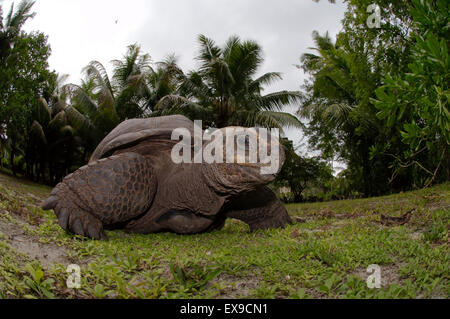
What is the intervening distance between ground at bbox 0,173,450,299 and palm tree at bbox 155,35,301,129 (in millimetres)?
12549

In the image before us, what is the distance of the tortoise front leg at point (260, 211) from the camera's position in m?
3.39

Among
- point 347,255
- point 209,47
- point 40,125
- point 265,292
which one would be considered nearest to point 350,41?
point 347,255

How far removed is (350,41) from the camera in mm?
6098

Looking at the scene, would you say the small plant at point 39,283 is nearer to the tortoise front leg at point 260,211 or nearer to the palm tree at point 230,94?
the tortoise front leg at point 260,211

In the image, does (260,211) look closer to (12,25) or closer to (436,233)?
(436,233)

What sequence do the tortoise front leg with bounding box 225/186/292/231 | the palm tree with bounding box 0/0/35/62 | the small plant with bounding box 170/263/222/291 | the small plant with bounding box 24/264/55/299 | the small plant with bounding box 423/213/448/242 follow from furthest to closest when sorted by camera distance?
the palm tree with bounding box 0/0/35/62
the tortoise front leg with bounding box 225/186/292/231
the small plant with bounding box 423/213/448/242
the small plant with bounding box 170/263/222/291
the small plant with bounding box 24/264/55/299

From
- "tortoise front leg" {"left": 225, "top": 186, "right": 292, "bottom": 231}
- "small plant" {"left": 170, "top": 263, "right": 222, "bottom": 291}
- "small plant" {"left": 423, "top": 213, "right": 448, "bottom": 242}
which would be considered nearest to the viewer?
"small plant" {"left": 170, "top": 263, "right": 222, "bottom": 291}

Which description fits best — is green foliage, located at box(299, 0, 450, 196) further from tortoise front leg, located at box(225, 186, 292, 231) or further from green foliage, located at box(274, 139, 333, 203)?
tortoise front leg, located at box(225, 186, 292, 231)

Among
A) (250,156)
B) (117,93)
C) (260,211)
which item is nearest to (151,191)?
(250,156)

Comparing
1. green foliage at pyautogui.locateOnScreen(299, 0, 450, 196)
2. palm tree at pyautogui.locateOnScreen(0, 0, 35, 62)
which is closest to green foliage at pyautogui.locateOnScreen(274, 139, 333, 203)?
green foliage at pyautogui.locateOnScreen(299, 0, 450, 196)

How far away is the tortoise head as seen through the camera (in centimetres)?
237

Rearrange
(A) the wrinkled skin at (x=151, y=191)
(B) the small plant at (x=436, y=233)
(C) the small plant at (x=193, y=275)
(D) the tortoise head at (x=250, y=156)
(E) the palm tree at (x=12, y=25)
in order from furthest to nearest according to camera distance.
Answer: (E) the palm tree at (x=12, y=25), (A) the wrinkled skin at (x=151, y=191), (D) the tortoise head at (x=250, y=156), (B) the small plant at (x=436, y=233), (C) the small plant at (x=193, y=275)

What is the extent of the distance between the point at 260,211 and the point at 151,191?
1138 mm

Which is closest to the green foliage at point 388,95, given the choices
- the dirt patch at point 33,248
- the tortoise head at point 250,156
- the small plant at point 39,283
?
the tortoise head at point 250,156
